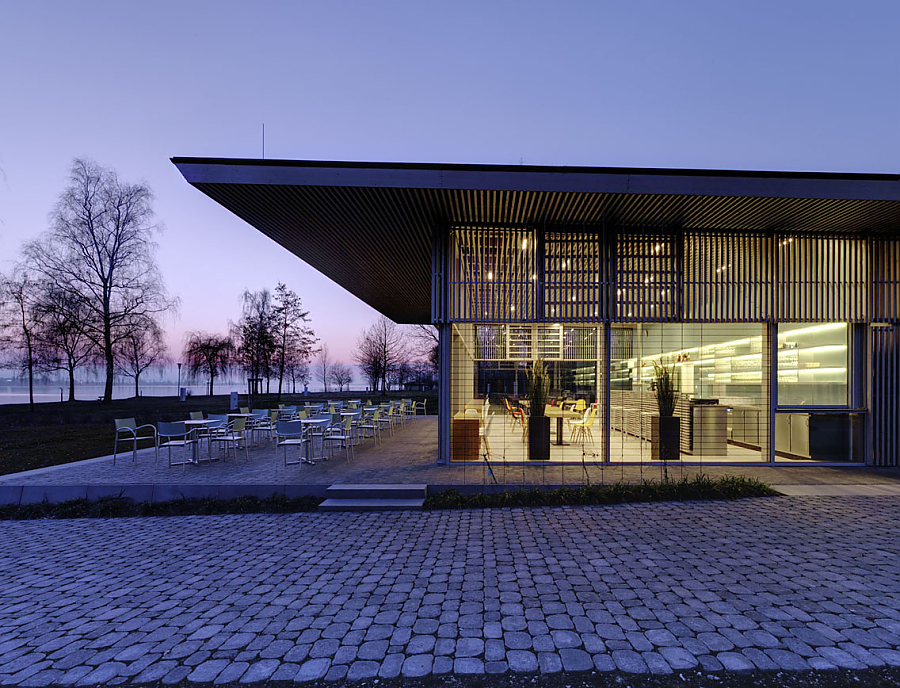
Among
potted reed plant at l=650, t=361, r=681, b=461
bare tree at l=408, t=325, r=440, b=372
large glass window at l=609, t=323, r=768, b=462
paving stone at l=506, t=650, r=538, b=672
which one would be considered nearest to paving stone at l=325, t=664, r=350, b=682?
paving stone at l=506, t=650, r=538, b=672

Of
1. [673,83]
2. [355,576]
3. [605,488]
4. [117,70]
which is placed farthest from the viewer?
[673,83]

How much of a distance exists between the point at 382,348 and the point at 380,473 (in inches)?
1254

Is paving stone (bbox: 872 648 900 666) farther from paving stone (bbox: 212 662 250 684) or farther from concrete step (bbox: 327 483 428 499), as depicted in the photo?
concrete step (bbox: 327 483 428 499)

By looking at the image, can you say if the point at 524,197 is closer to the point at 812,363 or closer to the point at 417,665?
the point at 417,665

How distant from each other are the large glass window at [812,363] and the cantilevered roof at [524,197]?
205cm

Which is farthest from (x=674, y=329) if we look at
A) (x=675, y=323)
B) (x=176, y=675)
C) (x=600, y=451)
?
(x=176, y=675)

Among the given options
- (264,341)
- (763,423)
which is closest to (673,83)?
(763,423)

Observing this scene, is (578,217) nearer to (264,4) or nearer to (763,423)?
(763,423)

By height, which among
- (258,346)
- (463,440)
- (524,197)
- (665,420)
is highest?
(524,197)

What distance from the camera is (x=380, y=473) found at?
7.17m

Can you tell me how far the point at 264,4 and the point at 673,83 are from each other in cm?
1699

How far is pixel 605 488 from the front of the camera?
6.26 meters

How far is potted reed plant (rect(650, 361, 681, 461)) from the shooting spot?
26.9 feet

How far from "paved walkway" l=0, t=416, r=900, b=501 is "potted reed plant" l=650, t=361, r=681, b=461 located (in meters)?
0.34
